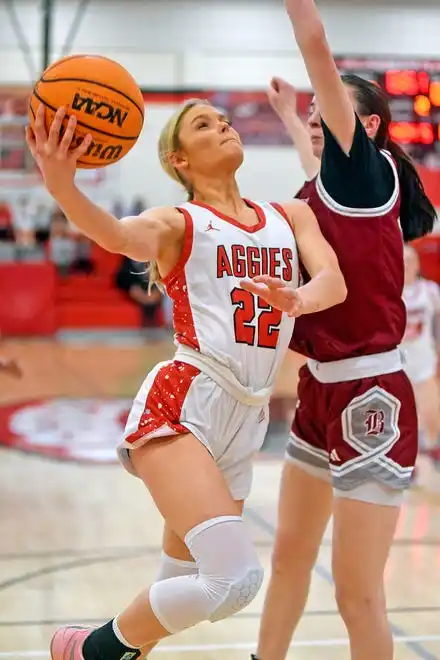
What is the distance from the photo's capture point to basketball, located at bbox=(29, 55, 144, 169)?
9.82 feet

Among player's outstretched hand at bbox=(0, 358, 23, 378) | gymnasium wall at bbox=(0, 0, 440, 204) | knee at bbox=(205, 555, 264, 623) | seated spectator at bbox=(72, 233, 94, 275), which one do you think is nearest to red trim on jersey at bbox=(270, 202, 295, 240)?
knee at bbox=(205, 555, 264, 623)

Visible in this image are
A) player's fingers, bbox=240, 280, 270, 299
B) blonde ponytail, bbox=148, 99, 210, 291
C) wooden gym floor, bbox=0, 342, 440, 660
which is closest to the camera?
player's fingers, bbox=240, 280, 270, 299

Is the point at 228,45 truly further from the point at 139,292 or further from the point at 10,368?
the point at 10,368

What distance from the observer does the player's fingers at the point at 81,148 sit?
2938 millimetres

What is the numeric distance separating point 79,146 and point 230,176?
2.07 ft


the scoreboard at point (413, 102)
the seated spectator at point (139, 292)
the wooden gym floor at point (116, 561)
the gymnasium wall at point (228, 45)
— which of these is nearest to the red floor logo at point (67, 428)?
the wooden gym floor at point (116, 561)

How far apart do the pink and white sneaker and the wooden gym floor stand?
799 millimetres

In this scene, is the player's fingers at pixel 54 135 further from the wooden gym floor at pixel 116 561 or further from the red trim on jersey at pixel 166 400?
the wooden gym floor at pixel 116 561

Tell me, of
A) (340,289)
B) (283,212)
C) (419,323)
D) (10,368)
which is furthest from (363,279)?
(419,323)

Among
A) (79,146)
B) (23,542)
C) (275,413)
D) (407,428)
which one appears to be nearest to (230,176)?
(79,146)

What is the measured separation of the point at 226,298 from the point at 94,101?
695mm

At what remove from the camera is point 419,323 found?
312 inches

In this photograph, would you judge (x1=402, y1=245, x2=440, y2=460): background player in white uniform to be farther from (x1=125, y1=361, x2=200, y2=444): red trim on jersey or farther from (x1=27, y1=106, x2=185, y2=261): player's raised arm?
(x1=27, y1=106, x2=185, y2=261): player's raised arm

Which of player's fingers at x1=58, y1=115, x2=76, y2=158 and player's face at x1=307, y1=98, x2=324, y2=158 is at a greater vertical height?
player's fingers at x1=58, y1=115, x2=76, y2=158
